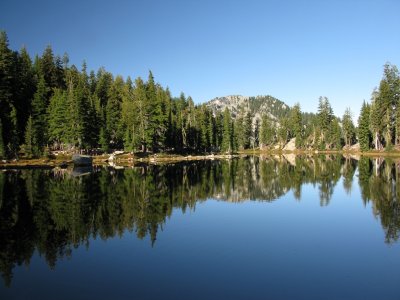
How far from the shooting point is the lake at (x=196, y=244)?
46.4 ft

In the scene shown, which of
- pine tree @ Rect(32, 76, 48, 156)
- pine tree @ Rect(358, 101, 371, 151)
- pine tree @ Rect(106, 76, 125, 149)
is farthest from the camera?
pine tree @ Rect(358, 101, 371, 151)

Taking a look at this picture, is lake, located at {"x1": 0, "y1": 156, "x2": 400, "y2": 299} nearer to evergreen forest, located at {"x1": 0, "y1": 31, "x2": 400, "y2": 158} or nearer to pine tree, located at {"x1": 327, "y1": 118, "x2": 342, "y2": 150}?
evergreen forest, located at {"x1": 0, "y1": 31, "x2": 400, "y2": 158}

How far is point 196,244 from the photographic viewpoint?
66.8 ft

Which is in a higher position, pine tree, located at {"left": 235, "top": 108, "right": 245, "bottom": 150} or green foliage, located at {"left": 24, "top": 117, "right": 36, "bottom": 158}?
pine tree, located at {"left": 235, "top": 108, "right": 245, "bottom": 150}

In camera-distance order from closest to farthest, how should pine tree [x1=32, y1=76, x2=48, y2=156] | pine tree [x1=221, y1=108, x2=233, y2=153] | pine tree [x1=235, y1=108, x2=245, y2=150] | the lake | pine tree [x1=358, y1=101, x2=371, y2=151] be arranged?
the lake, pine tree [x1=32, y1=76, x2=48, y2=156], pine tree [x1=358, y1=101, x2=371, y2=151], pine tree [x1=221, y1=108, x2=233, y2=153], pine tree [x1=235, y1=108, x2=245, y2=150]

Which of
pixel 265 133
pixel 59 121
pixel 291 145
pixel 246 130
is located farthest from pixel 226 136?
pixel 59 121

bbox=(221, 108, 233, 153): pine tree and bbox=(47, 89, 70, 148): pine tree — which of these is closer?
bbox=(47, 89, 70, 148): pine tree

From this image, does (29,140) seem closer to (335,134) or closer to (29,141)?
(29,141)

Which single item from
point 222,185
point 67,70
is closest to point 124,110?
point 67,70

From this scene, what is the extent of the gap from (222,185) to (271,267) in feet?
90.9

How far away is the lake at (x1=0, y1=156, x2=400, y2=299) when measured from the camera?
1414cm

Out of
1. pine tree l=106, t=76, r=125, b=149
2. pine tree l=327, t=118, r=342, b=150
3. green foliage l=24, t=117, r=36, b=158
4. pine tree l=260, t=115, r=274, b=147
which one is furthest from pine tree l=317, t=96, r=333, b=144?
green foliage l=24, t=117, r=36, b=158

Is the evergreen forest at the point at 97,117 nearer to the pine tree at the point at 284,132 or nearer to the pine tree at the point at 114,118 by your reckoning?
the pine tree at the point at 114,118

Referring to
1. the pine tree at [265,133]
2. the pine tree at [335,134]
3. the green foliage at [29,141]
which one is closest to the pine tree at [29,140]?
the green foliage at [29,141]
